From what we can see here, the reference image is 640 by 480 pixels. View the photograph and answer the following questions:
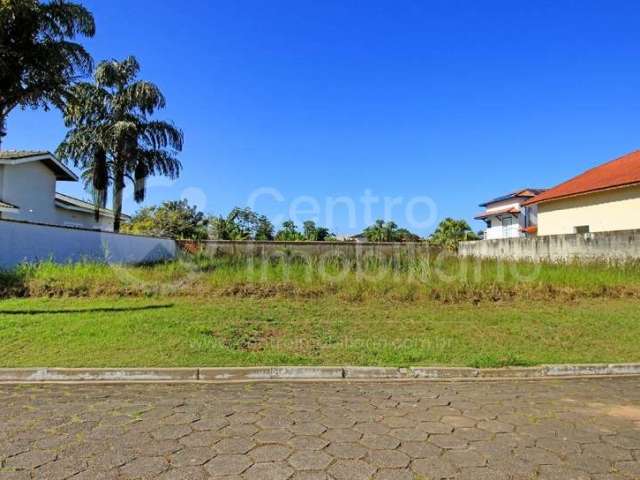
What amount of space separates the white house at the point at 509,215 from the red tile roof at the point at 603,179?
1031 centimetres

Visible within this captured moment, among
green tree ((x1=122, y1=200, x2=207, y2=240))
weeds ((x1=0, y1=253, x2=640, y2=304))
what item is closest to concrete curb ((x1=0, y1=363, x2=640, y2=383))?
weeds ((x1=0, y1=253, x2=640, y2=304))

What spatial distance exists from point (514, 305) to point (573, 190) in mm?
13326

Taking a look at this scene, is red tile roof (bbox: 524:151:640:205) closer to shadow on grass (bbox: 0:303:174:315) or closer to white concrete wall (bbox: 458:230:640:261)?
white concrete wall (bbox: 458:230:640:261)

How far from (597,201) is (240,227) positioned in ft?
77.8

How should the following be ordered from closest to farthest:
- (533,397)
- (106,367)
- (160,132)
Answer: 1. (533,397)
2. (106,367)
3. (160,132)

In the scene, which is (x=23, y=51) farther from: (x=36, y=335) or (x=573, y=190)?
(x=573, y=190)

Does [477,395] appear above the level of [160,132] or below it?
below

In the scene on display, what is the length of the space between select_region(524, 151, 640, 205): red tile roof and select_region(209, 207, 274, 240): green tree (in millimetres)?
19941

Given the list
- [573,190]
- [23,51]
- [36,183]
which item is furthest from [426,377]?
[36,183]

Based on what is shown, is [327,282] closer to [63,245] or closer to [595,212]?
[63,245]

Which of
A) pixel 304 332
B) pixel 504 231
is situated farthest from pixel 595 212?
pixel 504 231

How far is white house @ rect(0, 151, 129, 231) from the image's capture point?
54.5ft

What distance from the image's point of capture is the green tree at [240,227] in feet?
107

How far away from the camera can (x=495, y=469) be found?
2.86m
